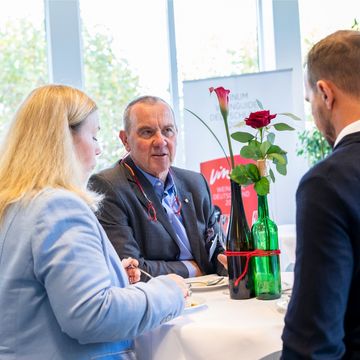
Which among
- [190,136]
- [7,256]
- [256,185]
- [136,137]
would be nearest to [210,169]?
[190,136]

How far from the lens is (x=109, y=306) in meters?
1.27

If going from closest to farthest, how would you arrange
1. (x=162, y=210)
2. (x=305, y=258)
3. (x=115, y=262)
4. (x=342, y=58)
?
(x=305, y=258)
(x=342, y=58)
(x=115, y=262)
(x=162, y=210)

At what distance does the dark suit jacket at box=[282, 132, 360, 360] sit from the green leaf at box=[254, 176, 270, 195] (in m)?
0.65

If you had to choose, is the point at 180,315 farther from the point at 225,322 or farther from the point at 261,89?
the point at 261,89

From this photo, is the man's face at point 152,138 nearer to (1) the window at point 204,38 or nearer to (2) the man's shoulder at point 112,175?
(2) the man's shoulder at point 112,175

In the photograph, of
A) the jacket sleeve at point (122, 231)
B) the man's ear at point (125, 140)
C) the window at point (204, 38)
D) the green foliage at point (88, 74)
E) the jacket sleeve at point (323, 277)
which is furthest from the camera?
the window at point (204, 38)

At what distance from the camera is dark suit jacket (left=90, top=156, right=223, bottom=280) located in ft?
7.25

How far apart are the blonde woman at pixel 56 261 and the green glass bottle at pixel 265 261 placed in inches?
13.7

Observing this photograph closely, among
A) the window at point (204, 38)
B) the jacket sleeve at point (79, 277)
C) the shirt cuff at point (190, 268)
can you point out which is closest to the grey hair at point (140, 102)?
the shirt cuff at point (190, 268)

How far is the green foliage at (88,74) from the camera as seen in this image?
483cm

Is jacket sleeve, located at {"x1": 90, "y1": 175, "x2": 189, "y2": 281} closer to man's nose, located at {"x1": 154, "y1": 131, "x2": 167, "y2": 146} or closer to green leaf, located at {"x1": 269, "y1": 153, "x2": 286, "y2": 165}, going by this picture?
man's nose, located at {"x1": 154, "y1": 131, "x2": 167, "y2": 146}

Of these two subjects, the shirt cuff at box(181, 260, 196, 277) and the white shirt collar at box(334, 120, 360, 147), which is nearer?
the white shirt collar at box(334, 120, 360, 147)

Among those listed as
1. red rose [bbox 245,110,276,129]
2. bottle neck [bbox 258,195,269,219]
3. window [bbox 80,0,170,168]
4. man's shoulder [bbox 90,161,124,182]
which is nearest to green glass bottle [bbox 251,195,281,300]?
bottle neck [bbox 258,195,269,219]

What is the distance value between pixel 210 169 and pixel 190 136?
0.35 metres
